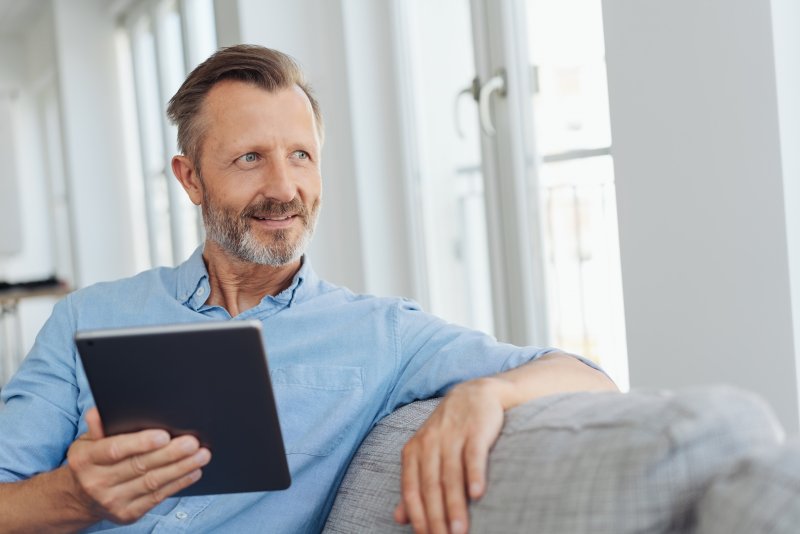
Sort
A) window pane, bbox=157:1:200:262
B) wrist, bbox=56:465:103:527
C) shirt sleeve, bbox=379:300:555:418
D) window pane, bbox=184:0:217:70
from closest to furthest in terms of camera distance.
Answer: wrist, bbox=56:465:103:527 < shirt sleeve, bbox=379:300:555:418 < window pane, bbox=184:0:217:70 < window pane, bbox=157:1:200:262

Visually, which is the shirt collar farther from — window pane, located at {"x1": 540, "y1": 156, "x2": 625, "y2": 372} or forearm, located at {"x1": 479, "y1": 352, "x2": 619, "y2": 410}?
window pane, located at {"x1": 540, "y1": 156, "x2": 625, "y2": 372}

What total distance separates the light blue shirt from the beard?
5 cm

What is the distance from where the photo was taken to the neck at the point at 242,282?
167cm

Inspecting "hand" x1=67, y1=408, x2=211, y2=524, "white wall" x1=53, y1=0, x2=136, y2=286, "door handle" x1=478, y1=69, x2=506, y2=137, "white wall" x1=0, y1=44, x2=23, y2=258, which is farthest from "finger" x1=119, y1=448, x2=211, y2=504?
"white wall" x1=53, y1=0, x2=136, y2=286

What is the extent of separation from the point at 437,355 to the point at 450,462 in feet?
1.42

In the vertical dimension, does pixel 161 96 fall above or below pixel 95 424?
above

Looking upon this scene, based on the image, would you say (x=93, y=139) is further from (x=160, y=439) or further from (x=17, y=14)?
(x=160, y=439)

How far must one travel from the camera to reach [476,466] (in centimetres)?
96

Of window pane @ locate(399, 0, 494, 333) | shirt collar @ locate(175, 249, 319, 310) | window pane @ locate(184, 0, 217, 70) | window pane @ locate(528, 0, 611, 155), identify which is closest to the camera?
shirt collar @ locate(175, 249, 319, 310)

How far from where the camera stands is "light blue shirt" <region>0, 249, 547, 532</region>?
140 cm

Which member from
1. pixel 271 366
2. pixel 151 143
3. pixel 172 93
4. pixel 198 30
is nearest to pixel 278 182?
pixel 271 366

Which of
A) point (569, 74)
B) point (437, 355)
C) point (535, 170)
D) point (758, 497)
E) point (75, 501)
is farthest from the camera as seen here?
point (535, 170)

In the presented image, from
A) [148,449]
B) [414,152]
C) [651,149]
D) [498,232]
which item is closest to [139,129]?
[414,152]

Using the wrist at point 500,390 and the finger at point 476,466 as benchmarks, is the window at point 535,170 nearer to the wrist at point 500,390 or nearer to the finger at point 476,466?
the wrist at point 500,390
